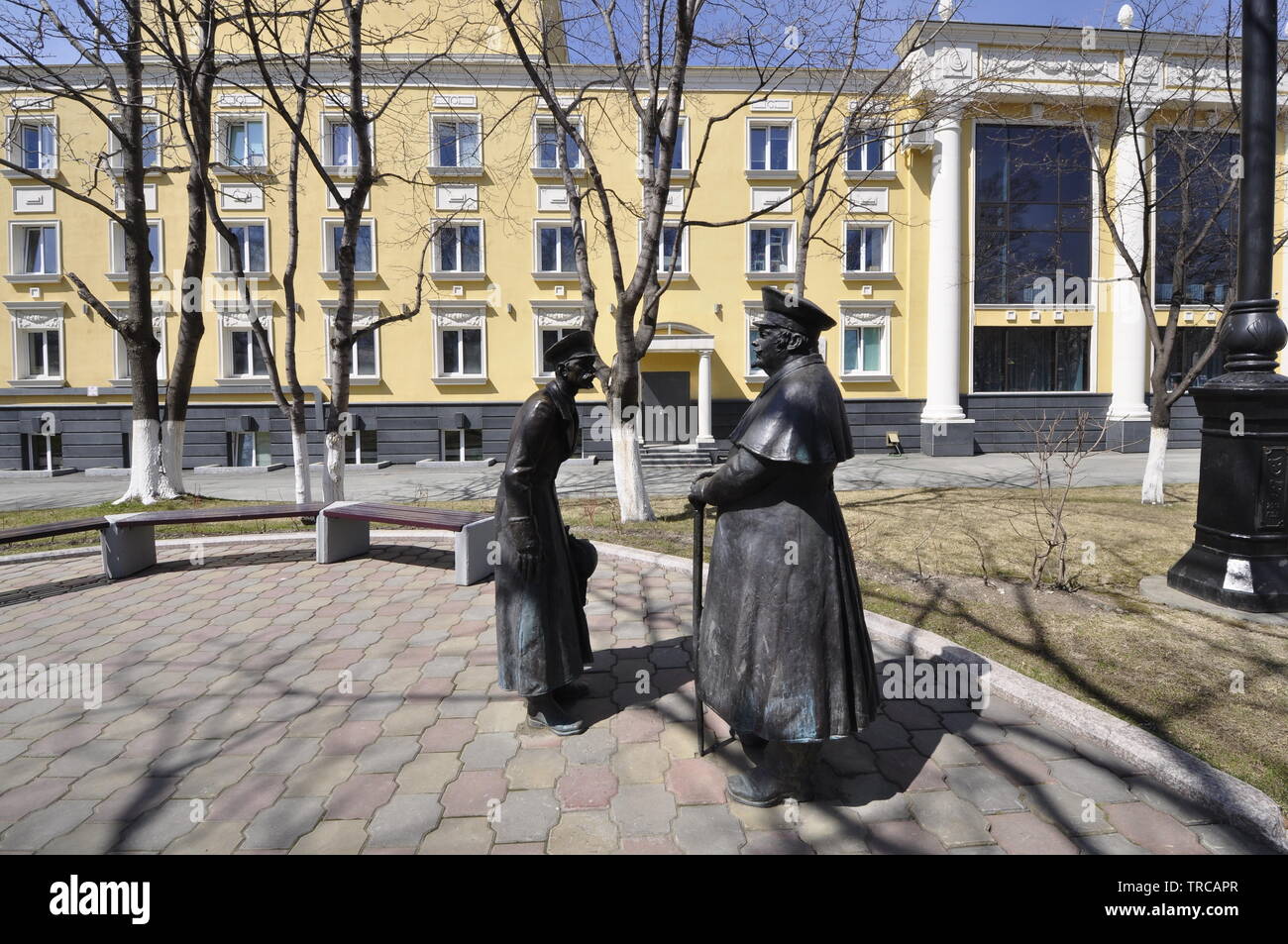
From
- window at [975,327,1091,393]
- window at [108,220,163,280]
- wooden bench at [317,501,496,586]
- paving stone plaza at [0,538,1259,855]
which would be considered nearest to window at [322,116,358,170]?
window at [108,220,163,280]

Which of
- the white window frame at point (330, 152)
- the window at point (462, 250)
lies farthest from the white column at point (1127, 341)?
the white window frame at point (330, 152)

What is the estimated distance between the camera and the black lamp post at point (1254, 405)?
479 cm

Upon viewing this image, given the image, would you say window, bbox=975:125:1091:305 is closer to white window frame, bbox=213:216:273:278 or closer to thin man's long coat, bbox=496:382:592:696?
white window frame, bbox=213:216:273:278

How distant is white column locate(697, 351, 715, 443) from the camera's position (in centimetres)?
1902

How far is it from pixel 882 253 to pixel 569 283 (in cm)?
939

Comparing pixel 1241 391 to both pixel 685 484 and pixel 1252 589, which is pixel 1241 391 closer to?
pixel 1252 589

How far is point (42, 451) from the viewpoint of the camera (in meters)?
19.4

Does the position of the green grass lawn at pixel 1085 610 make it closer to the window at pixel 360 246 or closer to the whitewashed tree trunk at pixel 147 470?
the whitewashed tree trunk at pixel 147 470

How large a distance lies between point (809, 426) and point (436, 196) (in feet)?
63.8

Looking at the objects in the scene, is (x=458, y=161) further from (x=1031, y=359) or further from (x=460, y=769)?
(x=460, y=769)

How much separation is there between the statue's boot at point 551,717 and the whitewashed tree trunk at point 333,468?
22.2 ft

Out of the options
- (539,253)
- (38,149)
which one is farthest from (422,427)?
(38,149)

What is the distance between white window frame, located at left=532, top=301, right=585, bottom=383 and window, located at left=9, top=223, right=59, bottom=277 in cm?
1356

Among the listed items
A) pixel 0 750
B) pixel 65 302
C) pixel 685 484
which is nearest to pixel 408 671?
pixel 0 750
